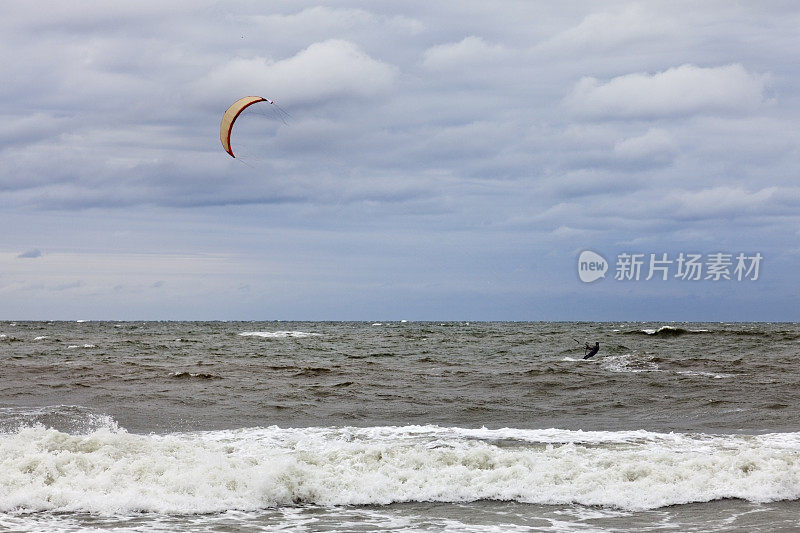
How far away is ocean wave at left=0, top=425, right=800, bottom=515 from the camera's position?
921cm

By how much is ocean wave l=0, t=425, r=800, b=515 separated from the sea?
30 millimetres

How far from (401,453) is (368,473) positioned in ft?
3.18

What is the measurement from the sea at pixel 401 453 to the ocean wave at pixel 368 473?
0.03 meters

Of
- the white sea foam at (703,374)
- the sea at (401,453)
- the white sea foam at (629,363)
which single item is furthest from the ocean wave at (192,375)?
the white sea foam at (703,374)

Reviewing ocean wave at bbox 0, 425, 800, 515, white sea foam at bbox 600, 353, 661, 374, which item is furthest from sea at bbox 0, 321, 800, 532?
white sea foam at bbox 600, 353, 661, 374

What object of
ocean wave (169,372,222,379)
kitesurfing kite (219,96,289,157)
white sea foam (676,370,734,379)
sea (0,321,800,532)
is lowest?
ocean wave (169,372,222,379)

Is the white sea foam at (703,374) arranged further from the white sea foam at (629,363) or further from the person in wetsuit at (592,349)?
the person in wetsuit at (592,349)

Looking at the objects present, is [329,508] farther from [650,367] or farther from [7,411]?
[650,367]

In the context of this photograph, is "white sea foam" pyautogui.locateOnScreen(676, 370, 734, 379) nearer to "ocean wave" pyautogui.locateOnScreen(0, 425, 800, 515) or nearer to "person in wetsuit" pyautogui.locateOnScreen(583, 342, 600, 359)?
"person in wetsuit" pyautogui.locateOnScreen(583, 342, 600, 359)

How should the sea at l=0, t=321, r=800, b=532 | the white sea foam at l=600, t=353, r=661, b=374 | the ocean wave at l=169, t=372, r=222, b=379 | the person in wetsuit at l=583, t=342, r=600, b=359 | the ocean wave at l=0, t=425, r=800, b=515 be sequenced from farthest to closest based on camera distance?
1. the person in wetsuit at l=583, t=342, r=600, b=359
2. the white sea foam at l=600, t=353, r=661, b=374
3. the ocean wave at l=169, t=372, r=222, b=379
4. the ocean wave at l=0, t=425, r=800, b=515
5. the sea at l=0, t=321, r=800, b=532

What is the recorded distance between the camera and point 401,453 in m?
11.0

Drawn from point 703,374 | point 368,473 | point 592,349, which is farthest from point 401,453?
point 592,349

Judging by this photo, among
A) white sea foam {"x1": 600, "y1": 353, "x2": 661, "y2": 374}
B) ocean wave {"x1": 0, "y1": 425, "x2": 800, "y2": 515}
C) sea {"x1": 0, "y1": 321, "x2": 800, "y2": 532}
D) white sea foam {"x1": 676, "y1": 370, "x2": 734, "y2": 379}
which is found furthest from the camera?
white sea foam {"x1": 600, "y1": 353, "x2": 661, "y2": 374}

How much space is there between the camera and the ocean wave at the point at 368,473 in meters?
9.21
